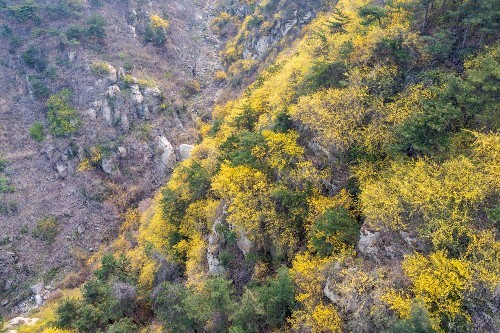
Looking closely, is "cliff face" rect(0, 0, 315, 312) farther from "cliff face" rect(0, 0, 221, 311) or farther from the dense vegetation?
the dense vegetation

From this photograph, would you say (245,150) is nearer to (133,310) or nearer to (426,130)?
(426,130)

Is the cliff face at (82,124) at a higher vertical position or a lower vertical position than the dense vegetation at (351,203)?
lower

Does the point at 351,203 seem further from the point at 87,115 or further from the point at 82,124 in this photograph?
the point at 87,115

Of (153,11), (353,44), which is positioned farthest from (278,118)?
(153,11)

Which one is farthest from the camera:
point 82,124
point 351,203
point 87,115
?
point 87,115

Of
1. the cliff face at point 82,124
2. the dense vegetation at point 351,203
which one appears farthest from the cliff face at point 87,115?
the dense vegetation at point 351,203

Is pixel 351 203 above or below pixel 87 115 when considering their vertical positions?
above

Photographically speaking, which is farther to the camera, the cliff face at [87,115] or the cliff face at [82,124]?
the cliff face at [87,115]

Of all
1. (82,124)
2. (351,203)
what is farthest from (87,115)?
(351,203)

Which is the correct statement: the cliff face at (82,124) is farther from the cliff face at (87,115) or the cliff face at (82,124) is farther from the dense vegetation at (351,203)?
the dense vegetation at (351,203)
